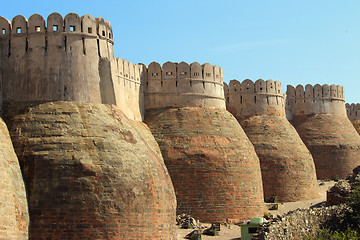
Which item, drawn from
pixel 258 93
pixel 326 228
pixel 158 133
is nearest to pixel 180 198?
pixel 158 133

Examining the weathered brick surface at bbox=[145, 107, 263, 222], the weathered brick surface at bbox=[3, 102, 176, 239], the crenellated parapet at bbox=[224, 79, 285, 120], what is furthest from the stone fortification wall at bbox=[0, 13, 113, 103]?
the crenellated parapet at bbox=[224, 79, 285, 120]

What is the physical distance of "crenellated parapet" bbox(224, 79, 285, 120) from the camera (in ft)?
106

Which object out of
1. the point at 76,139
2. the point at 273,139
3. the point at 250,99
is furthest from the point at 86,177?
the point at 250,99

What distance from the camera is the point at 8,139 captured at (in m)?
17.3

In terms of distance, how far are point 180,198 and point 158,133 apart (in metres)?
2.81

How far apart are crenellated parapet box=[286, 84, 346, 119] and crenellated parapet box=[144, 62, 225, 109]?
43.2 feet

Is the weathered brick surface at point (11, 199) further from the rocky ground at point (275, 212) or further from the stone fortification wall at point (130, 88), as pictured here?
the rocky ground at point (275, 212)

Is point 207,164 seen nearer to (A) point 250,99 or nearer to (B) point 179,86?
(B) point 179,86

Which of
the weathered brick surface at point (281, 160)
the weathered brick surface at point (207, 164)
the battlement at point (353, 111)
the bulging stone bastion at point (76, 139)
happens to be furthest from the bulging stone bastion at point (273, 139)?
the battlement at point (353, 111)

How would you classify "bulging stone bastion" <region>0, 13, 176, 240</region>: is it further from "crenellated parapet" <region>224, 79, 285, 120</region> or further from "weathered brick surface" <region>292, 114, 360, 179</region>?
"weathered brick surface" <region>292, 114, 360, 179</region>

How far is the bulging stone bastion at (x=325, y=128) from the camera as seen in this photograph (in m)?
36.2

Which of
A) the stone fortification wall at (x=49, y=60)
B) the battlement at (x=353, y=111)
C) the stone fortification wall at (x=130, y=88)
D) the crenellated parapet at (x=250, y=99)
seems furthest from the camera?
the battlement at (x=353, y=111)

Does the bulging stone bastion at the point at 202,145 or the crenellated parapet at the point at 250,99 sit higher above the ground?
the crenellated parapet at the point at 250,99

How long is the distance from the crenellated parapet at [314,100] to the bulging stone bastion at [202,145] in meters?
12.5
